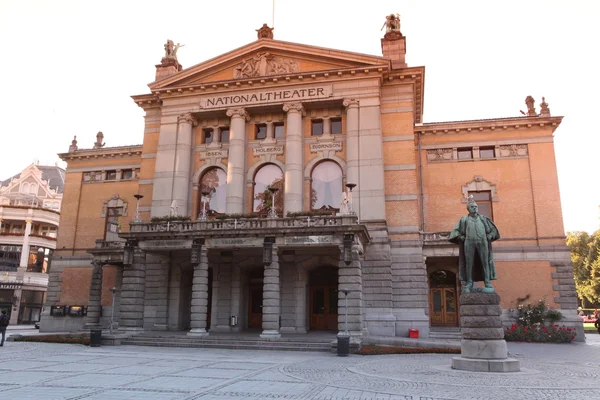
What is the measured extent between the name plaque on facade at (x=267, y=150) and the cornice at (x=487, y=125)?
10766 mm

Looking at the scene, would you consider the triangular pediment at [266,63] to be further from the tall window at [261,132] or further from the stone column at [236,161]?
the tall window at [261,132]

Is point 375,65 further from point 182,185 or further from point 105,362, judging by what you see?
point 105,362

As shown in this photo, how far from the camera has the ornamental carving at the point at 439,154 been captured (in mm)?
36906

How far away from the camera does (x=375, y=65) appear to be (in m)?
33.5

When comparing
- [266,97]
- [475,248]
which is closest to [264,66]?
[266,97]

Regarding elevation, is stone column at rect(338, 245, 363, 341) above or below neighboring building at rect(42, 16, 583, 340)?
below

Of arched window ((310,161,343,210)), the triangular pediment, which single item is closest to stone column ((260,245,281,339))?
arched window ((310,161,343,210))

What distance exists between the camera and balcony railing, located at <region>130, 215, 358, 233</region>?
26.9 m

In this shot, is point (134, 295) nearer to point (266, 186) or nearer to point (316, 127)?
point (266, 186)

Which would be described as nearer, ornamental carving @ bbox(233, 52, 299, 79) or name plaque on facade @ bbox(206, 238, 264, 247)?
name plaque on facade @ bbox(206, 238, 264, 247)

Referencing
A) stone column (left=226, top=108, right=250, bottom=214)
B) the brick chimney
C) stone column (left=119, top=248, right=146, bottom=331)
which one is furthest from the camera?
the brick chimney

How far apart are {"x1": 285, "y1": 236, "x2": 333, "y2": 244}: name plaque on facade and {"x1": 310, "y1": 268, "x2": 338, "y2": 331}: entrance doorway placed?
21.5 feet

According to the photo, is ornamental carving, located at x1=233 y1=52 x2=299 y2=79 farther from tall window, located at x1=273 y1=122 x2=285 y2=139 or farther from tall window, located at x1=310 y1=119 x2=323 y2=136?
tall window, located at x1=310 y1=119 x2=323 y2=136

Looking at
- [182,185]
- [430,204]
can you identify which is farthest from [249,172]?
[430,204]
